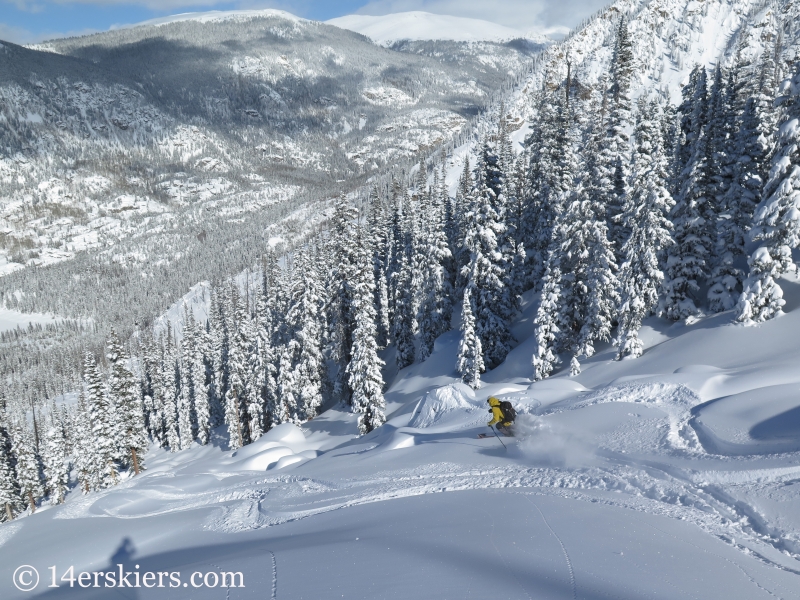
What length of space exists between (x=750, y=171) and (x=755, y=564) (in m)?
25.9

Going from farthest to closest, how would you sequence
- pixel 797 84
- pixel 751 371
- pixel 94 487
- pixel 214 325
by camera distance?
pixel 214 325
pixel 94 487
pixel 797 84
pixel 751 371

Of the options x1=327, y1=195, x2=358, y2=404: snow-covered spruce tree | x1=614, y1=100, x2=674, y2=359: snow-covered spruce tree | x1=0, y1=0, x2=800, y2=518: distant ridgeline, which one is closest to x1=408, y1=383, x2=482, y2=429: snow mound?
x1=0, y1=0, x2=800, y2=518: distant ridgeline

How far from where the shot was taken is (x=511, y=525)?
7.35 meters

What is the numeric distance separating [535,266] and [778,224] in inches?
845

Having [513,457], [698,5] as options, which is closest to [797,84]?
[513,457]

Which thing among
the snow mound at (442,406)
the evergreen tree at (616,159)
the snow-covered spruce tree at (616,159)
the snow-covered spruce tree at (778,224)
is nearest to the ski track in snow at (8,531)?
the snow mound at (442,406)

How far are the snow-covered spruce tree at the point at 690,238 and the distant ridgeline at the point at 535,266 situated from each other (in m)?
0.11

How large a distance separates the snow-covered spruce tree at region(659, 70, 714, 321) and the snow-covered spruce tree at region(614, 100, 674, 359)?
2.57 ft

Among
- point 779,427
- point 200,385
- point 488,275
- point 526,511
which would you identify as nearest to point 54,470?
point 200,385

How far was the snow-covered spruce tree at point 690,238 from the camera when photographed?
2364 cm

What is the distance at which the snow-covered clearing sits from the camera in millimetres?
5938

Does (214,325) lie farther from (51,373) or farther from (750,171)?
(51,373)

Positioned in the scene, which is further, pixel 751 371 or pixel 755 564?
pixel 751 371

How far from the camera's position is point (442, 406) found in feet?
64.7
